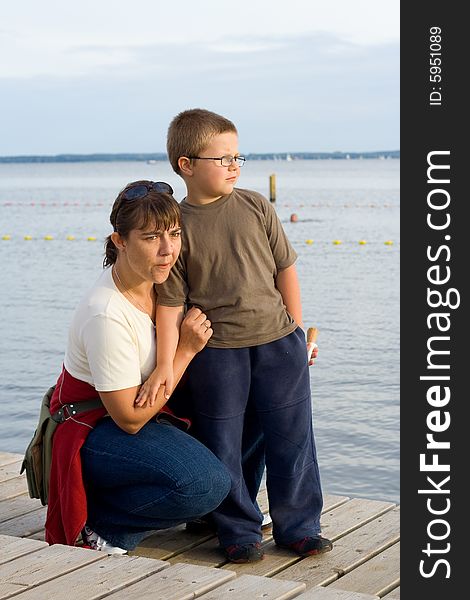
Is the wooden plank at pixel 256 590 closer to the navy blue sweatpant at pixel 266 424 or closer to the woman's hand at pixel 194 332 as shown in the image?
the navy blue sweatpant at pixel 266 424

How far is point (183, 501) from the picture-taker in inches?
139

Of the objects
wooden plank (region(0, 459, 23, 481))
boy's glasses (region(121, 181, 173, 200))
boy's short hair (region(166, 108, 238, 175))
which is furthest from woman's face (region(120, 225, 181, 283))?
wooden plank (region(0, 459, 23, 481))

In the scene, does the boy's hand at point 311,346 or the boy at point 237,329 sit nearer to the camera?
the boy at point 237,329

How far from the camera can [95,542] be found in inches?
144

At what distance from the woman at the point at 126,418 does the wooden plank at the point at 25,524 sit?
0.34 metres

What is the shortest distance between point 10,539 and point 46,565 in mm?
323

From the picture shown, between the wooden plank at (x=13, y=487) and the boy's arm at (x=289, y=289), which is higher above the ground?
the boy's arm at (x=289, y=289)

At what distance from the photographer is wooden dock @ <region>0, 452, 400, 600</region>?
2.92m

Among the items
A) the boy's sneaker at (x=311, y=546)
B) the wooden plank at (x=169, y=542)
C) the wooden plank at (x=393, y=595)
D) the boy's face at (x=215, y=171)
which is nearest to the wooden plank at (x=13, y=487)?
the wooden plank at (x=169, y=542)

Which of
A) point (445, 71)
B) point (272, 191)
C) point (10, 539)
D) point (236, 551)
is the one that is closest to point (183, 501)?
point (236, 551)

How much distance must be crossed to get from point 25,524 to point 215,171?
1.53 meters

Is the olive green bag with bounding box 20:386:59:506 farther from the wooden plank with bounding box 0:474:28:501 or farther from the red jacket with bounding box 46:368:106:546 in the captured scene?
the wooden plank with bounding box 0:474:28:501

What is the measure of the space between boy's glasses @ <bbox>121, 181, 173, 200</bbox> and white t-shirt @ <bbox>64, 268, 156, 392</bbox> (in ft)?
0.88

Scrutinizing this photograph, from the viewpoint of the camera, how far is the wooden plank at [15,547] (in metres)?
3.21
